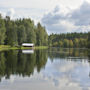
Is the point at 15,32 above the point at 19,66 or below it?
above

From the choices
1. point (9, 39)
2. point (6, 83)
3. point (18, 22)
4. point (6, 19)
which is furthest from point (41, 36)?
point (6, 83)

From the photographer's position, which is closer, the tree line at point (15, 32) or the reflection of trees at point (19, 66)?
the reflection of trees at point (19, 66)

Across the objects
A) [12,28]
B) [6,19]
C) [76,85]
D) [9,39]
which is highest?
[6,19]

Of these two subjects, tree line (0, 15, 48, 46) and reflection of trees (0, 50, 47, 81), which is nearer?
reflection of trees (0, 50, 47, 81)

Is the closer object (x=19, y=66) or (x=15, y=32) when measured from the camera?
(x=19, y=66)

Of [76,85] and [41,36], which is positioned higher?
[41,36]

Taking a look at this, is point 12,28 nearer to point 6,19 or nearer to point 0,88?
point 6,19

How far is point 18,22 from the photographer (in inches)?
5645

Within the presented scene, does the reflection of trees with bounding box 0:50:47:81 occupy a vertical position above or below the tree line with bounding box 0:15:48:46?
below

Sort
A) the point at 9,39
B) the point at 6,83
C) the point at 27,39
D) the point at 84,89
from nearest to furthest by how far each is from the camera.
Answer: the point at 84,89
the point at 6,83
the point at 9,39
the point at 27,39

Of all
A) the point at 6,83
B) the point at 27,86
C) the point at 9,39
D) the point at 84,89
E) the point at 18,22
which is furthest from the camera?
the point at 18,22

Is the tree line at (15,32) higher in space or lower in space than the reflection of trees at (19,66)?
higher

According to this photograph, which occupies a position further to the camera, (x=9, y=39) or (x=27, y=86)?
(x=9, y=39)

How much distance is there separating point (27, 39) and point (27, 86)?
4490 inches
